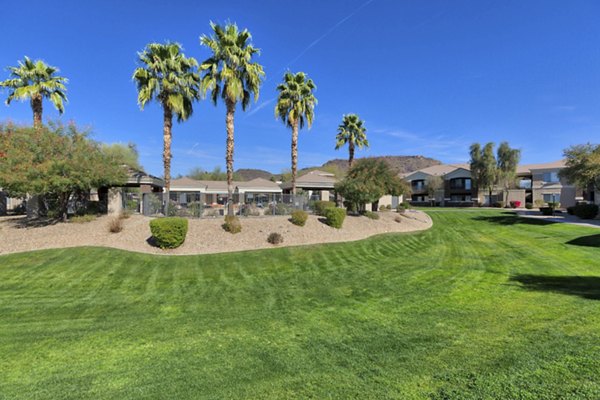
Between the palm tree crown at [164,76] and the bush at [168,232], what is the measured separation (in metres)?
9.43

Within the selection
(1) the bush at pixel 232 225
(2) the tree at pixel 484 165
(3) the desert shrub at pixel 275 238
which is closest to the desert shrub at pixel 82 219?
(1) the bush at pixel 232 225

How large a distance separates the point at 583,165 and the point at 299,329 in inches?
1339

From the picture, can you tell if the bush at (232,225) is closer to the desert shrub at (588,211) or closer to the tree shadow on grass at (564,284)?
the tree shadow on grass at (564,284)

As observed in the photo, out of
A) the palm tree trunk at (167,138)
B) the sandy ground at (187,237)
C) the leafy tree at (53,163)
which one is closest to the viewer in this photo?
the sandy ground at (187,237)

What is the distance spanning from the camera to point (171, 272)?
40.1ft

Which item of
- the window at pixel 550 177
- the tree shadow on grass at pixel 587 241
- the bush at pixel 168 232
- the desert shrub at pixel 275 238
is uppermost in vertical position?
the window at pixel 550 177

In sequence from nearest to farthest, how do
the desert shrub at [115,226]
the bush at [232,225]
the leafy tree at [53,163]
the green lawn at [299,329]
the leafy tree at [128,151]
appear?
the green lawn at [299,329] < the leafy tree at [53,163] < the desert shrub at [115,226] < the bush at [232,225] < the leafy tree at [128,151]

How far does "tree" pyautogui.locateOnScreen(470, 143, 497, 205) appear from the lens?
188ft

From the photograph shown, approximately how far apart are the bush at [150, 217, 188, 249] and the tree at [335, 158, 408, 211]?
44.9ft

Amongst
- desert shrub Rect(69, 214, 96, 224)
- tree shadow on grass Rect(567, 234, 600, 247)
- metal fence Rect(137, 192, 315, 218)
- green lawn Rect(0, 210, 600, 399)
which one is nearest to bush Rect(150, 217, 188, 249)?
green lawn Rect(0, 210, 600, 399)

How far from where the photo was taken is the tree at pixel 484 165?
188 feet

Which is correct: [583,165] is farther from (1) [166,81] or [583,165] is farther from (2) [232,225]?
(1) [166,81]

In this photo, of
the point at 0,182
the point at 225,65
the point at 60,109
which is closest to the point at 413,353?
the point at 225,65

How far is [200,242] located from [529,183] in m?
66.8
